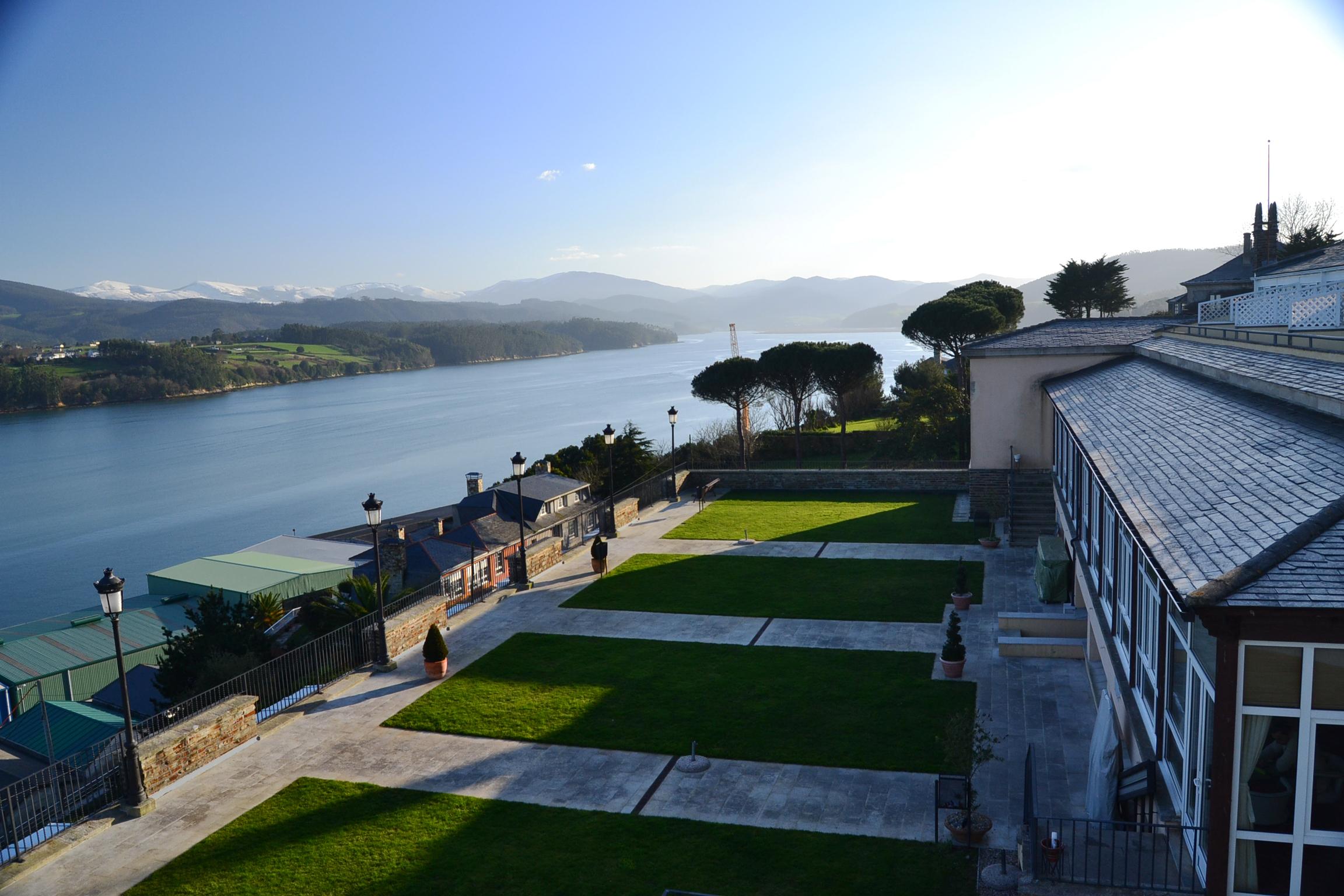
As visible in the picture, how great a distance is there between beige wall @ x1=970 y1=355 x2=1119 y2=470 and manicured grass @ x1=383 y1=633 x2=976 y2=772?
1047cm

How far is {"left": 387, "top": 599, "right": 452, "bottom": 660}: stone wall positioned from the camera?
15.1 meters

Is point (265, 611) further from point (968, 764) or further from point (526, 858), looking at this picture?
point (968, 764)

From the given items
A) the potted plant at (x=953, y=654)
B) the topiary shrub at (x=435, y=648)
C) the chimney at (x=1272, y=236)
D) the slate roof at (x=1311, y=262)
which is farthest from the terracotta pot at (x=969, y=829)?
the chimney at (x=1272, y=236)

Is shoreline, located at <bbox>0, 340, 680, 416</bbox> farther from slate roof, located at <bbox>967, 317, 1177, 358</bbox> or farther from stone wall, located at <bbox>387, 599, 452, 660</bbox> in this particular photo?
slate roof, located at <bbox>967, 317, 1177, 358</bbox>

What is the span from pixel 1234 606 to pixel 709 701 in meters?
8.88

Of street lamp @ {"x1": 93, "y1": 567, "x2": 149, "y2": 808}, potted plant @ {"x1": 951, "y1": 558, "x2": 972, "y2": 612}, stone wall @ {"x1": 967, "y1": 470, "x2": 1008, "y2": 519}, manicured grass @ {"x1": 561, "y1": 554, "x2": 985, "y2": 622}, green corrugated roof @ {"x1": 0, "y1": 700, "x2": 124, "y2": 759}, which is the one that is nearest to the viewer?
street lamp @ {"x1": 93, "y1": 567, "x2": 149, "y2": 808}

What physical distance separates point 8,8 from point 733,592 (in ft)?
52.3

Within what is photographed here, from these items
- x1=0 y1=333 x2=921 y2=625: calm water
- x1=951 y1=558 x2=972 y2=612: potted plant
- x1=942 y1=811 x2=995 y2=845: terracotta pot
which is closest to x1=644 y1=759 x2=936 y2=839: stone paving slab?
x1=942 y1=811 x2=995 y2=845: terracotta pot

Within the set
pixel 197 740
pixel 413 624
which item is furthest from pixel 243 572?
pixel 197 740

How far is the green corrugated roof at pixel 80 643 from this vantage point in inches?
1056

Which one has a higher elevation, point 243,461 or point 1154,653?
A: point 1154,653

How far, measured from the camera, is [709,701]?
42.2 feet

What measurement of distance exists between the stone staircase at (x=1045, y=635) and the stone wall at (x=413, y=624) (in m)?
10.3

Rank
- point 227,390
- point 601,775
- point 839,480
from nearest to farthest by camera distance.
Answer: point 601,775 → point 839,480 → point 227,390
